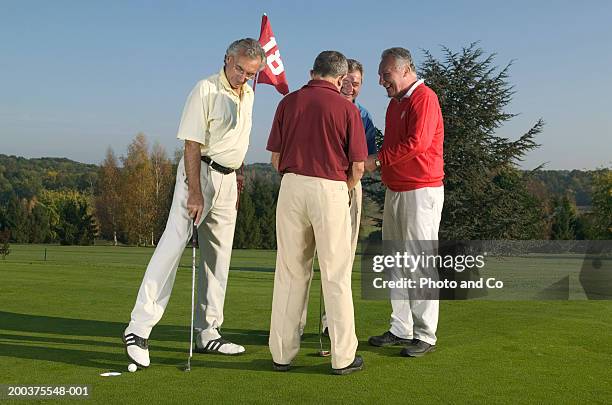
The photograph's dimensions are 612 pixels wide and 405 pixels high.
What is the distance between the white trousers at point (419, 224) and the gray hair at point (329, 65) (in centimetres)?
139

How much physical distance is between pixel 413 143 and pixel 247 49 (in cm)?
149

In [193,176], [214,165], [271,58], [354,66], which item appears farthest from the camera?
[271,58]

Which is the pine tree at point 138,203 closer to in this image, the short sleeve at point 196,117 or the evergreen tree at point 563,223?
the evergreen tree at point 563,223

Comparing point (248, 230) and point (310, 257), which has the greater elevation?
point (310, 257)

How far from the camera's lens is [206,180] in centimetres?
580

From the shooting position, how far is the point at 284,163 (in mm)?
5234

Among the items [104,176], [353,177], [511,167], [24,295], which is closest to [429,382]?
[353,177]

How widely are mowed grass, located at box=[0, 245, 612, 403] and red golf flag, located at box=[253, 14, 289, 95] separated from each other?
4.51m

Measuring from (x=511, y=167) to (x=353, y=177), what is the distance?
22829 millimetres

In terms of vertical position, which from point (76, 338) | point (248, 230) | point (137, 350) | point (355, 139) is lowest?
point (248, 230)

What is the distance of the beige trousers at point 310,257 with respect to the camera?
5.15 m

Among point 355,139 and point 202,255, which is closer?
point 355,139

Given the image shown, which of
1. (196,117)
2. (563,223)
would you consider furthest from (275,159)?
(563,223)

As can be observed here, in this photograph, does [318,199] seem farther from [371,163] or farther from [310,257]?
[371,163]
